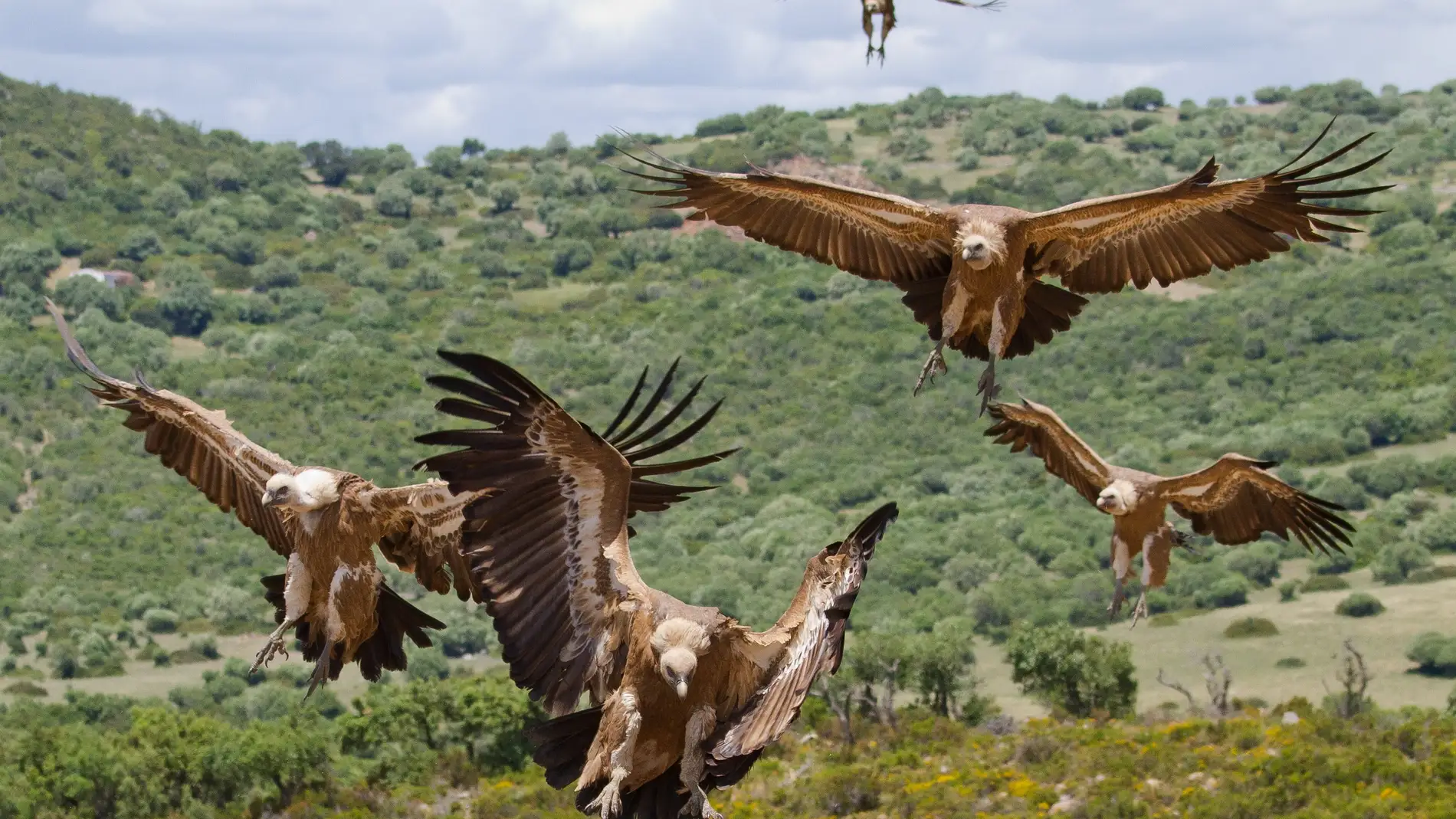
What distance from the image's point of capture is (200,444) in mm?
14281

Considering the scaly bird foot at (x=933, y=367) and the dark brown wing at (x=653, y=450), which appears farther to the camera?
the scaly bird foot at (x=933, y=367)

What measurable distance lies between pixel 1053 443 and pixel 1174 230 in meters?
4.23

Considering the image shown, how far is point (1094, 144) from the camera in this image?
161500 millimetres

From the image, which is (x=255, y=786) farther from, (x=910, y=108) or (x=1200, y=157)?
(x=910, y=108)

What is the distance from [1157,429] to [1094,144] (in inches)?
2383

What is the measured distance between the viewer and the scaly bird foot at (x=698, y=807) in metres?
9.88

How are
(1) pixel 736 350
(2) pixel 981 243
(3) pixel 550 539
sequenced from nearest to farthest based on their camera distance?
1. (3) pixel 550 539
2. (2) pixel 981 243
3. (1) pixel 736 350

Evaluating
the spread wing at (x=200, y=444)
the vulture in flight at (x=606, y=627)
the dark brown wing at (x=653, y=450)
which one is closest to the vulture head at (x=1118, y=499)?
the dark brown wing at (x=653, y=450)

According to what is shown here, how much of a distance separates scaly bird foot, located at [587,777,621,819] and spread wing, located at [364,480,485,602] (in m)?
2.82

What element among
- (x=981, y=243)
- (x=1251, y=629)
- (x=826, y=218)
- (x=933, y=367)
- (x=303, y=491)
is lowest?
(x=1251, y=629)

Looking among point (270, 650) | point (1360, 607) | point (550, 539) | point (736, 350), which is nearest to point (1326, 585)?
point (1360, 607)

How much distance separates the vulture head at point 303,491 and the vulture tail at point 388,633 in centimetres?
90

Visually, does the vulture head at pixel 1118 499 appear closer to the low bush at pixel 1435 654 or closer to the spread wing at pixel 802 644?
the spread wing at pixel 802 644

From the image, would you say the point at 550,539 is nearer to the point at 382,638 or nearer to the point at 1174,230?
the point at 382,638
